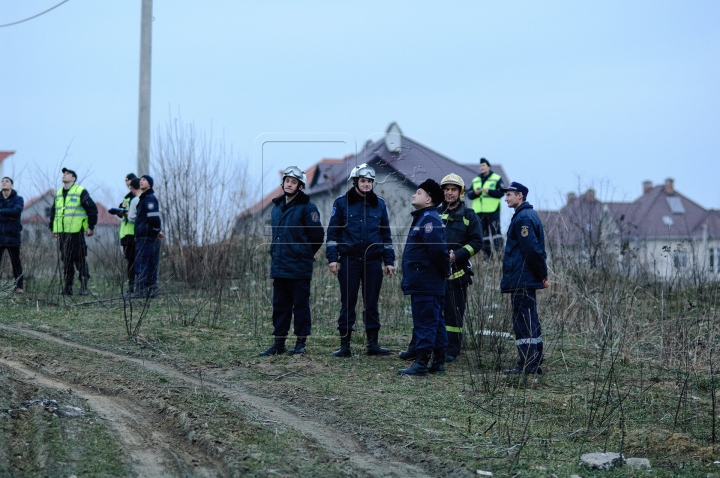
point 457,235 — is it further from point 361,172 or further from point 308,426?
point 308,426

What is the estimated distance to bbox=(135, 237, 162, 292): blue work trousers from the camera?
1316cm

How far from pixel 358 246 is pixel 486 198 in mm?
6668

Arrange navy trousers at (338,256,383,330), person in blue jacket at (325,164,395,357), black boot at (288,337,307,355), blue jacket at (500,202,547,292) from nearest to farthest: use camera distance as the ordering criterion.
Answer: blue jacket at (500,202,547,292) < person in blue jacket at (325,164,395,357) < navy trousers at (338,256,383,330) < black boot at (288,337,307,355)

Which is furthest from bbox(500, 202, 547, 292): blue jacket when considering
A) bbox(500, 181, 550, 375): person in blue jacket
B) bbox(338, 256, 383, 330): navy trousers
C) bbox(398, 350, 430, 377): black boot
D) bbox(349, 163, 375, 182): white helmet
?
bbox(349, 163, 375, 182): white helmet

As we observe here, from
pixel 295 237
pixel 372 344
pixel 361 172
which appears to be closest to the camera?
pixel 361 172

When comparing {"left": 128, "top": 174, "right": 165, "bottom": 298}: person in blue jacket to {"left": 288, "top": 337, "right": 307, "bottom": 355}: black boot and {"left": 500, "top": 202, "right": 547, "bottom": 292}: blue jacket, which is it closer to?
{"left": 288, "top": 337, "right": 307, "bottom": 355}: black boot

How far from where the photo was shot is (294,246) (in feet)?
29.2

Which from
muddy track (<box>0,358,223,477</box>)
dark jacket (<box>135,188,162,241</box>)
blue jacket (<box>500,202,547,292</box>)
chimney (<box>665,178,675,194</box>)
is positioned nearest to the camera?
muddy track (<box>0,358,223,477</box>)

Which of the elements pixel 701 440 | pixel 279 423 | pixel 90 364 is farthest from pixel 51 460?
pixel 701 440

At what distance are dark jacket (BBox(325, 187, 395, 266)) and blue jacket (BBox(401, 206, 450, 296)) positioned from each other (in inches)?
30.0

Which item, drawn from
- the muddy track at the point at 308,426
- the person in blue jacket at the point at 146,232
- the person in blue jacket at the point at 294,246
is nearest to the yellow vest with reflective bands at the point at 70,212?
the person in blue jacket at the point at 146,232

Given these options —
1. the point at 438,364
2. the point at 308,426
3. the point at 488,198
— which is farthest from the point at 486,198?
the point at 308,426

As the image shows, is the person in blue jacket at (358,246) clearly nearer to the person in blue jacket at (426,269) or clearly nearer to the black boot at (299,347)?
the black boot at (299,347)

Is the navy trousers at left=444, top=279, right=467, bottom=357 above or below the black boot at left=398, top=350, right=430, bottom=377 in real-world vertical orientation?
above
